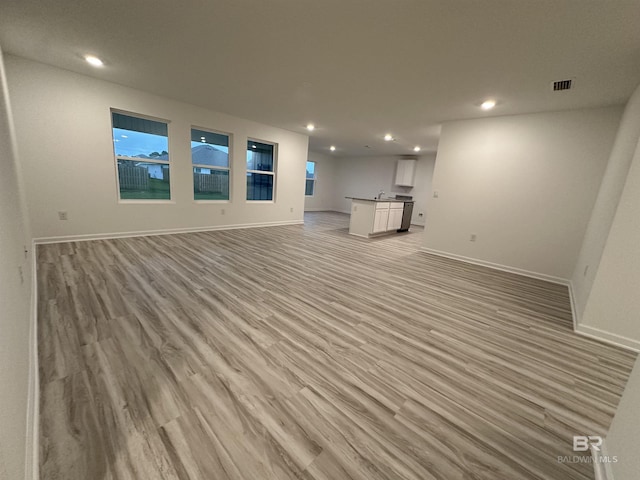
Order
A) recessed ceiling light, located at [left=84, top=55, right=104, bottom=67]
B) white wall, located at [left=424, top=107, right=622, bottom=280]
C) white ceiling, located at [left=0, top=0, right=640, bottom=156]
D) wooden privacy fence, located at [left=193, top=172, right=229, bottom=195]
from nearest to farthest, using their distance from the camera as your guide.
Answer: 1. white ceiling, located at [left=0, top=0, right=640, bottom=156]
2. recessed ceiling light, located at [left=84, top=55, right=104, bottom=67]
3. white wall, located at [left=424, top=107, right=622, bottom=280]
4. wooden privacy fence, located at [left=193, top=172, right=229, bottom=195]

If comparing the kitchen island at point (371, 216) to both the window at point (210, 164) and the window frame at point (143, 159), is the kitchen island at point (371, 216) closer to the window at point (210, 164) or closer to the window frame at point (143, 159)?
the window at point (210, 164)

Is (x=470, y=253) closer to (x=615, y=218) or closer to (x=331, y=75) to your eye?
(x=615, y=218)

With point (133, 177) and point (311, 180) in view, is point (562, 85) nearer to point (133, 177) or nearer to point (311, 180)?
point (133, 177)

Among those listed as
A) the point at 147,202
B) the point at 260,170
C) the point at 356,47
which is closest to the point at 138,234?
the point at 147,202

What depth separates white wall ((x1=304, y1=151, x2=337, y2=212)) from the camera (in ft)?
35.0

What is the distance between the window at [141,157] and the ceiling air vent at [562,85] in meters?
6.01

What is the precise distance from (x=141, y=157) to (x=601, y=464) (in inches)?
249

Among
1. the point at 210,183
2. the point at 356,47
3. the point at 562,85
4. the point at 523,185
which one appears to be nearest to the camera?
the point at 356,47

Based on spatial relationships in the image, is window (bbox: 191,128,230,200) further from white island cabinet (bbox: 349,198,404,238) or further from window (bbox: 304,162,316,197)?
window (bbox: 304,162,316,197)

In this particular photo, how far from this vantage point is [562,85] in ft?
9.52

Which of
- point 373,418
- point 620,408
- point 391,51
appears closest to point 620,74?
point 391,51

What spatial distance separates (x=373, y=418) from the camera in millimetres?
1363

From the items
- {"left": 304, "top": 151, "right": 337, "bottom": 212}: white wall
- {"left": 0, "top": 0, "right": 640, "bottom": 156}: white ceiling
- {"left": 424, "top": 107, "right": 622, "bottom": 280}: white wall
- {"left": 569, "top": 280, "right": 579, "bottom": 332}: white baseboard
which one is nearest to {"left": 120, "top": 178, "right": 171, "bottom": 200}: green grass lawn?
{"left": 0, "top": 0, "right": 640, "bottom": 156}: white ceiling

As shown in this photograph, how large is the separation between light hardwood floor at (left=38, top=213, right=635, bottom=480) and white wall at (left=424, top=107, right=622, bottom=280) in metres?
1.32
